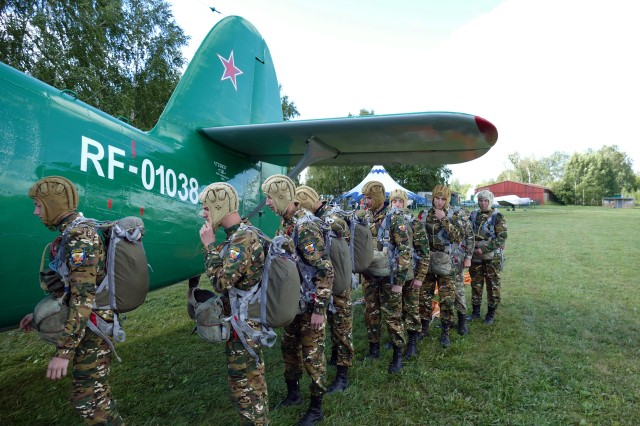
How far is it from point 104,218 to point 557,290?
8165 mm

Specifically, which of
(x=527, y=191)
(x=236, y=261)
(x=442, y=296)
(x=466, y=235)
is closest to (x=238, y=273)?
(x=236, y=261)

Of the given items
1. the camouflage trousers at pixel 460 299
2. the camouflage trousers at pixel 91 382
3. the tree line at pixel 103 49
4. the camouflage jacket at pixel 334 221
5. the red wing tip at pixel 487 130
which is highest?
the tree line at pixel 103 49

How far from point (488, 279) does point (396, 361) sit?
92.8 inches

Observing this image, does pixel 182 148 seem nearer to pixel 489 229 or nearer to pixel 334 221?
pixel 334 221

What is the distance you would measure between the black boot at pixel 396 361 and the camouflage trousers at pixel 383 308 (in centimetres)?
8

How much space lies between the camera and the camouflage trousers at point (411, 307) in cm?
432

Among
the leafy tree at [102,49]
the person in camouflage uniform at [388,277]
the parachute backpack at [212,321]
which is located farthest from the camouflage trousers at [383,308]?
the leafy tree at [102,49]

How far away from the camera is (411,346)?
4.34m

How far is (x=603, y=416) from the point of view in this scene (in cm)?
310

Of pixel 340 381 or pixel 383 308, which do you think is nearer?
pixel 340 381

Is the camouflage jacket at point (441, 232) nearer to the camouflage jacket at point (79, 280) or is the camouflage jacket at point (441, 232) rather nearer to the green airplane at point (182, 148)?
the green airplane at point (182, 148)

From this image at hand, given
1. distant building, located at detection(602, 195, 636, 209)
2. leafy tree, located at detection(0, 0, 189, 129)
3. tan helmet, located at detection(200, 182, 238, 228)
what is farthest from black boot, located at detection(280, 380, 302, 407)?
distant building, located at detection(602, 195, 636, 209)

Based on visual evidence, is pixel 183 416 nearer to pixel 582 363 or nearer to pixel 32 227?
pixel 32 227

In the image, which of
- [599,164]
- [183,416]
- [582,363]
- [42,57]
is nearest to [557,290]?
[582,363]
